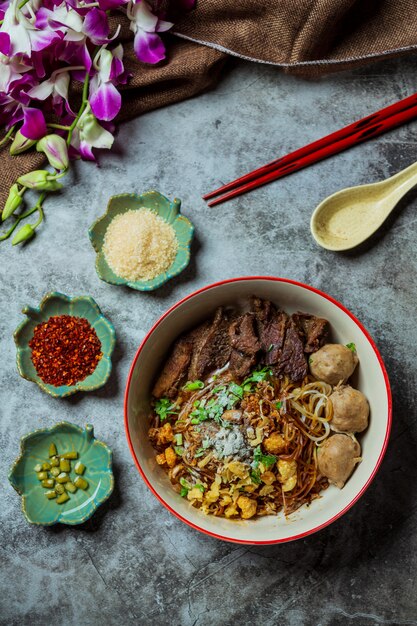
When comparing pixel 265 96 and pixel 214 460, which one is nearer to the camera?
pixel 214 460

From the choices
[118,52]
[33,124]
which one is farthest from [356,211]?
[33,124]

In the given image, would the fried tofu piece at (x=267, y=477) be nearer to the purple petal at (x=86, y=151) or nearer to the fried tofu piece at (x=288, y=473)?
the fried tofu piece at (x=288, y=473)

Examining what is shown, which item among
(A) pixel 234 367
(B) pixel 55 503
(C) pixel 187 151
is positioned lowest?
(B) pixel 55 503

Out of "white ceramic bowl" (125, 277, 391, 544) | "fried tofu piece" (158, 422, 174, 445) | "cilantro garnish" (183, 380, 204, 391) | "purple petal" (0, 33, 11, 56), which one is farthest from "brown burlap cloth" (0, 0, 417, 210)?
"fried tofu piece" (158, 422, 174, 445)

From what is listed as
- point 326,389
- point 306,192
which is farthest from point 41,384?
point 306,192

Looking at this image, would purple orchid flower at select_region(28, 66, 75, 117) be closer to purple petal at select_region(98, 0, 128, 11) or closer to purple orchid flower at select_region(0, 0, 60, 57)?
purple orchid flower at select_region(0, 0, 60, 57)

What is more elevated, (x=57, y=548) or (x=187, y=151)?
(x=187, y=151)

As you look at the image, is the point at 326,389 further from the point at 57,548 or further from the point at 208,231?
the point at 57,548

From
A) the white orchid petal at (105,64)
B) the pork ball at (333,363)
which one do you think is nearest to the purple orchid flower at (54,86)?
the white orchid petal at (105,64)
